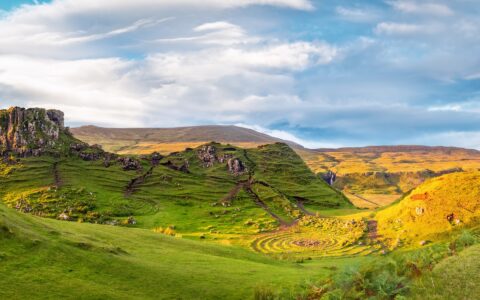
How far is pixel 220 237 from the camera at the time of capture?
415 ft

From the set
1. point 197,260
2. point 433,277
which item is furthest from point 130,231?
point 433,277

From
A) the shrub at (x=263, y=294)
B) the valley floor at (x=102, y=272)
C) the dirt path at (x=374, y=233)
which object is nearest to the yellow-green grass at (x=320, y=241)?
the dirt path at (x=374, y=233)

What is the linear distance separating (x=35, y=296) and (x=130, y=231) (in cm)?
2822

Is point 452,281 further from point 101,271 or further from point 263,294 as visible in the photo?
point 101,271

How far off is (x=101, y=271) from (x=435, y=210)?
97059 mm

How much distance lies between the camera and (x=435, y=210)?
102 metres

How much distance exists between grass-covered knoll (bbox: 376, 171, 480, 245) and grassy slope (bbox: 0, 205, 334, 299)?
71600 mm

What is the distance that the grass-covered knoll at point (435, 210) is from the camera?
9606 centimetres

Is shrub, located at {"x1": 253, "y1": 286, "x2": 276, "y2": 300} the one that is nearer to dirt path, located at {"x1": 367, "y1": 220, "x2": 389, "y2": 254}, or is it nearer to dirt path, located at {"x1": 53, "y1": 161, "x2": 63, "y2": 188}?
dirt path, located at {"x1": 367, "y1": 220, "x2": 389, "y2": 254}

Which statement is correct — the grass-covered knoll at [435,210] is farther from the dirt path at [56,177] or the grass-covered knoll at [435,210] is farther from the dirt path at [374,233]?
the dirt path at [56,177]

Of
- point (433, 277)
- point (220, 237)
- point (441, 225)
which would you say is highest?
point (433, 277)

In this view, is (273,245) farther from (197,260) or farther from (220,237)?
(197,260)

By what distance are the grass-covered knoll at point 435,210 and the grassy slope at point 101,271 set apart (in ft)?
235

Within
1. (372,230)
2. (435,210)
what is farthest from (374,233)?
(435,210)
